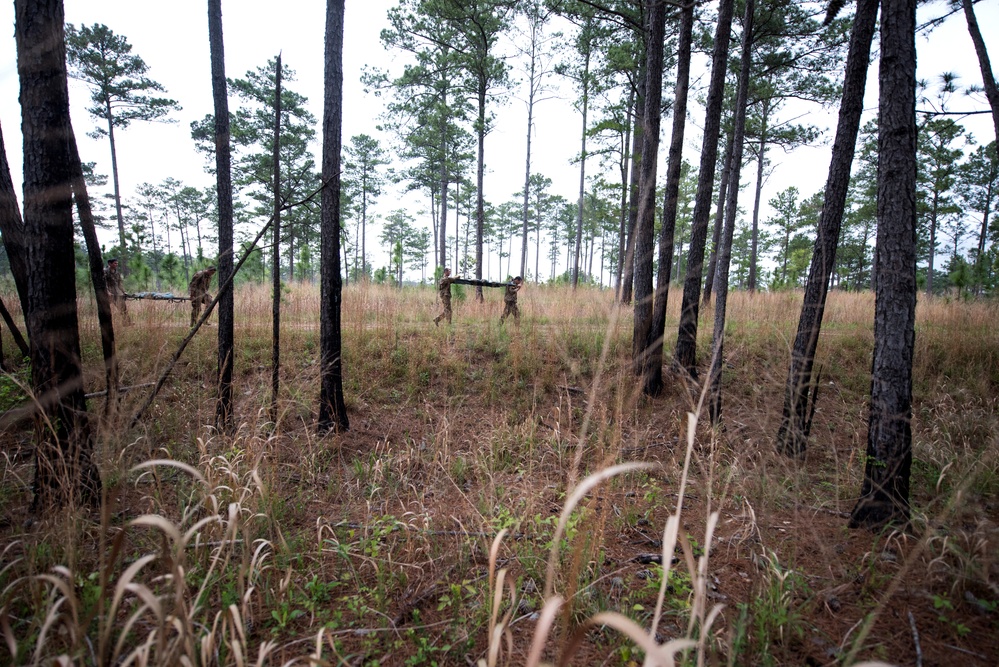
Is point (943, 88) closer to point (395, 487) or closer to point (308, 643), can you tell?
point (395, 487)

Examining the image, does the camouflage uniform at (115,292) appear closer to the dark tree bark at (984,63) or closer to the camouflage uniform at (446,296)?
the camouflage uniform at (446,296)

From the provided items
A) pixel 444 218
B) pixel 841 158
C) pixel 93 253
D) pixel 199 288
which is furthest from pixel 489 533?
pixel 444 218

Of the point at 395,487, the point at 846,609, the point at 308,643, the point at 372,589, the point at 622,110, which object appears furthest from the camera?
the point at 622,110

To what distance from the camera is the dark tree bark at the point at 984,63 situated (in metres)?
6.39

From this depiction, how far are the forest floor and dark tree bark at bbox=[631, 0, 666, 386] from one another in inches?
34.4

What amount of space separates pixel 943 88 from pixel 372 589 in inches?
372

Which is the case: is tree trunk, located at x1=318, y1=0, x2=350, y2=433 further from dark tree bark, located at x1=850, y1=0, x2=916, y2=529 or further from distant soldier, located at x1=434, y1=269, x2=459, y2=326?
dark tree bark, located at x1=850, y1=0, x2=916, y2=529

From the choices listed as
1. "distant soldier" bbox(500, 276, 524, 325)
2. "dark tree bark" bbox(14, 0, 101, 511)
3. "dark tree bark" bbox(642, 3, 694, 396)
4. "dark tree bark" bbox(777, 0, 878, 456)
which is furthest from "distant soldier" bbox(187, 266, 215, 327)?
"dark tree bark" bbox(777, 0, 878, 456)

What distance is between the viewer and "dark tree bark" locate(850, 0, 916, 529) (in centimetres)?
296

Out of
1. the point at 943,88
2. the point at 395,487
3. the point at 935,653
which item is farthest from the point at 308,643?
the point at 943,88

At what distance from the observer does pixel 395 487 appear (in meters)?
3.77

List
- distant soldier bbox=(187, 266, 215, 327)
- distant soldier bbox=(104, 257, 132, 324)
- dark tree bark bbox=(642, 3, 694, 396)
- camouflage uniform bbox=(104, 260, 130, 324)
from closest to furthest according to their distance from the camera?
dark tree bark bbox=(642, 3, 694, 396)
camouflage uniform bbox=(104, 260, 130, 324)
distant soldier bbox=(104, 257, 132, 324)
distant soldier bbox=(187, 266, 215, 327)

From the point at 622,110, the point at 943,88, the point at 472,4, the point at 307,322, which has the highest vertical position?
the point at 472,4

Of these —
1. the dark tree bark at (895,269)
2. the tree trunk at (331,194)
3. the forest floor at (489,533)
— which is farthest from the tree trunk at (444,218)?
the dark tree bark at (895,269)
